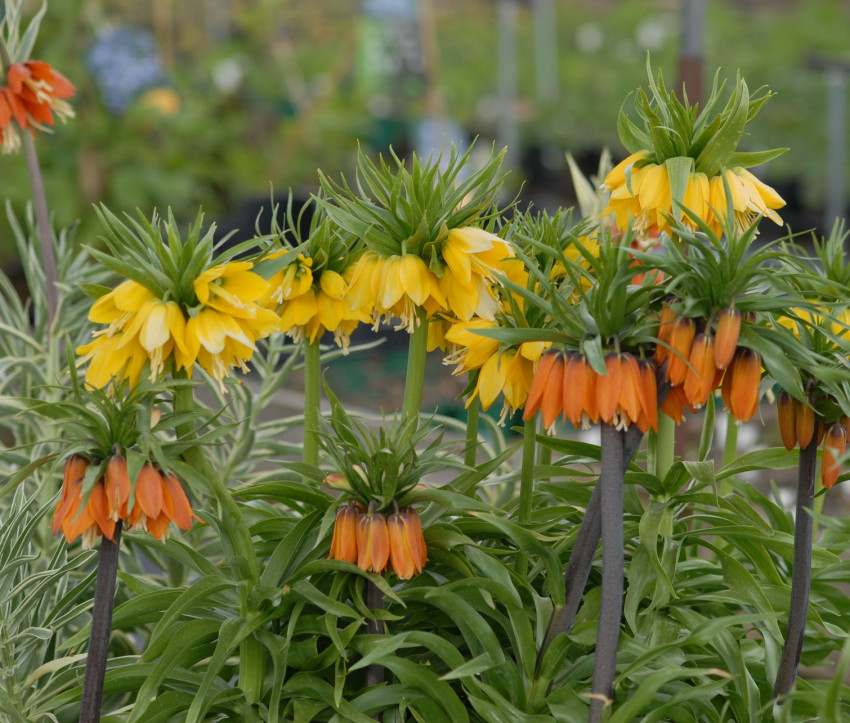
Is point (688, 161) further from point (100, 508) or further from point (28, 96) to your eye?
point (28, 96)

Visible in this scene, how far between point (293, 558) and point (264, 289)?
0.23m

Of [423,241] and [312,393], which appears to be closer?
[423,241]

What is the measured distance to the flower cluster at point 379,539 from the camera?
2.55 feet

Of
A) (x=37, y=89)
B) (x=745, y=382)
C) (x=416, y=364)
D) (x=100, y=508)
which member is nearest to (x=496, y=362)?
(x=416, y=364)

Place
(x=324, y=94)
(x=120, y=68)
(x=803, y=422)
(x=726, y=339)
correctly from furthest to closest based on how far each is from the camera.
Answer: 1. (x=324, y=94)
2. (x=120, y=68)
3. (x=803, y=422)
4. (x=726, y=339)

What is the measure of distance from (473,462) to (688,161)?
340 millimetres

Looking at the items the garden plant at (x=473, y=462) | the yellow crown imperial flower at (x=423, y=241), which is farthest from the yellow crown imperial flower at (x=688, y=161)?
the yellow crown imperial flower at (x=423, y=241)

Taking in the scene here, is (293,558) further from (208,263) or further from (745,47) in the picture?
(745,47)

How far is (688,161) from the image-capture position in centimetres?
79

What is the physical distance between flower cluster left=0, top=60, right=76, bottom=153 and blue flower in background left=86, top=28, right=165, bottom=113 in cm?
340

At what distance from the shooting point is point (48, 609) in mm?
1081

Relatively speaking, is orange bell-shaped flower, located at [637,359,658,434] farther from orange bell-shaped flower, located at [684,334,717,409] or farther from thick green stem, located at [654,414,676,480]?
thick green stem, located at [654,414,676,480]

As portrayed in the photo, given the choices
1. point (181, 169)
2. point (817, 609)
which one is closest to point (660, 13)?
point (181, 169)

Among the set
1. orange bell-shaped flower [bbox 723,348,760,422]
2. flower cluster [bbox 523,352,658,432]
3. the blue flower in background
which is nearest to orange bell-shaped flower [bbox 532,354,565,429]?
flower cluster [bbox 523,352,658,432]
